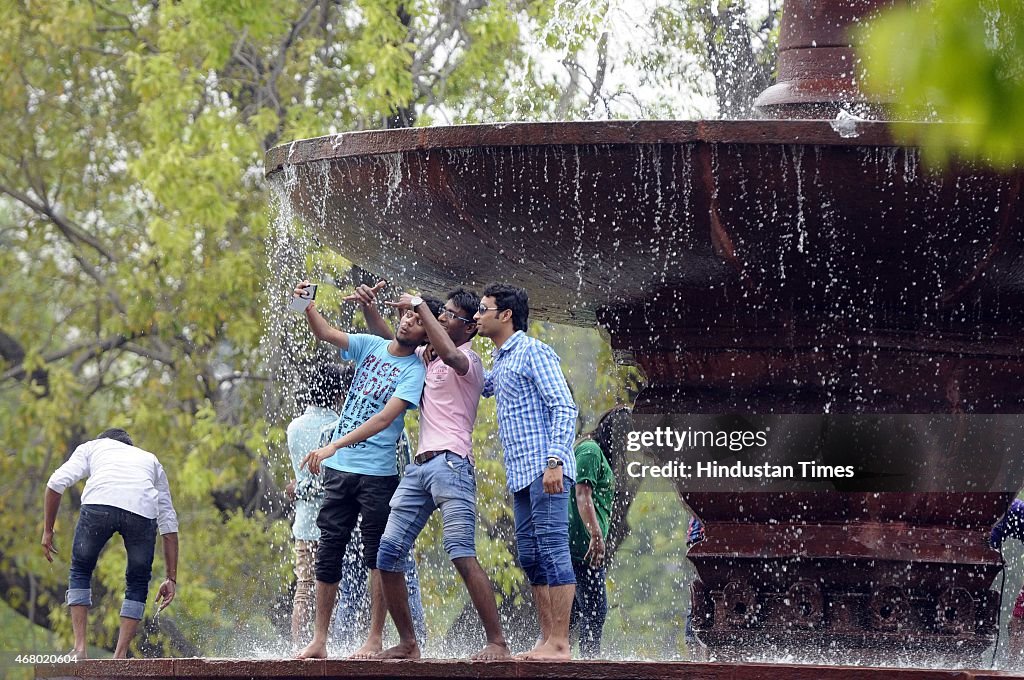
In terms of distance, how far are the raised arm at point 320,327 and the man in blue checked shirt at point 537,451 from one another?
651 millimetres

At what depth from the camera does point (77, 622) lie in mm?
8016

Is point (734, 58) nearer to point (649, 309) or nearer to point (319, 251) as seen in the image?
point (319, 251)

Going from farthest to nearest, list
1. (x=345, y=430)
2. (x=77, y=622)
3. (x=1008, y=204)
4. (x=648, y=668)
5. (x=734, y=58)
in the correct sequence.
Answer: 1. (x=734, y=58)
2. (x=77, y=622)
3. (x=345, y=430)
4. (x=1008, y=204)
5. (x=648, y=668)

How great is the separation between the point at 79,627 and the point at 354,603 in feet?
4.21

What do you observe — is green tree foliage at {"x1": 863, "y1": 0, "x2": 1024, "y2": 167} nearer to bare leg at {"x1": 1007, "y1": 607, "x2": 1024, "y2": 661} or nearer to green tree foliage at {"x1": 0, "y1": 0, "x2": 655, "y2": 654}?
bare leg at {"x1": 1007, "y1": 607, "x2": 1024, "y2": 661}

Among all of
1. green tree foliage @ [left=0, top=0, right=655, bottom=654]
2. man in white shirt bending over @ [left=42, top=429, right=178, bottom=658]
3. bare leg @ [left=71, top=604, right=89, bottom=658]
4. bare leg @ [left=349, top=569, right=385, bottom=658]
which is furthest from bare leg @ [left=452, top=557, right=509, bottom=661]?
green tree foliage @ [left=0, top=0, right=655, bottom=654]

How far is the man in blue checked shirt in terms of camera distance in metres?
5.80

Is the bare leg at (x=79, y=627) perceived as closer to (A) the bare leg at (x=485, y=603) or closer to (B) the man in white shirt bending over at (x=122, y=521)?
(B) the man in white shirt bending over at (x=122, y=521)

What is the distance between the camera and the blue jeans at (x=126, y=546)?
793 cm

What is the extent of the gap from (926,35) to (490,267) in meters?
3.61

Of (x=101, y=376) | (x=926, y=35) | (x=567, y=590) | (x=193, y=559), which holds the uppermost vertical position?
(x=926, y=35)

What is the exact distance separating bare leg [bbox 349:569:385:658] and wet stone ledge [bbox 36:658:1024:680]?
0.55 m

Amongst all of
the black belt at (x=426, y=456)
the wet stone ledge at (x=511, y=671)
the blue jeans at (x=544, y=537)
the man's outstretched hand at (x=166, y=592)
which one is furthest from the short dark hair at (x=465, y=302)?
the man's outstretched hand at (x=166, y=592)

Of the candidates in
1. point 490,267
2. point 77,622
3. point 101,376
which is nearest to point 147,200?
point 101,376
